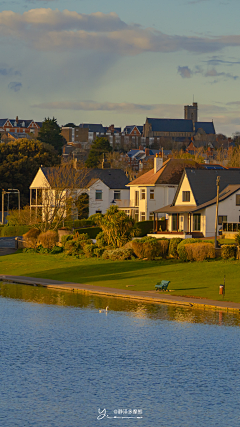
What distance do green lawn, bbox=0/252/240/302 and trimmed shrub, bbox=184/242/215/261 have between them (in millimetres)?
1185

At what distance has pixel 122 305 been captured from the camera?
38.1m

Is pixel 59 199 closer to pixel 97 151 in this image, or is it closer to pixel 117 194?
pixel 117 194

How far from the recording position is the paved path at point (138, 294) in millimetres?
36219

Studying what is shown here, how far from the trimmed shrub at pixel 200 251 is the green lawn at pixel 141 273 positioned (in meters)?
1.18

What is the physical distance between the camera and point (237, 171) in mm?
78938

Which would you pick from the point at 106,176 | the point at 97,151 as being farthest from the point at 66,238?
the point at 97,151

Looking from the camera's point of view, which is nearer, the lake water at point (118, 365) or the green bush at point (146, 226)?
the lake water at point (118, 365)

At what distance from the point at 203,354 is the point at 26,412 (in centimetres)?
1029

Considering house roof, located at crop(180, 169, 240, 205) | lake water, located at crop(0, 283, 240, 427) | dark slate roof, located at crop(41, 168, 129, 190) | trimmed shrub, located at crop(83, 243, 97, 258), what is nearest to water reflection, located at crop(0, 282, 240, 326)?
lake water, located at crop(0, 283, 240, 427)

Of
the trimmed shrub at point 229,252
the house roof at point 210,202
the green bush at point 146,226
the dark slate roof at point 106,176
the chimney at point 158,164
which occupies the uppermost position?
the chimney at point 158,164

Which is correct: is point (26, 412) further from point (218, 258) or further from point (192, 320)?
point (218, 258)

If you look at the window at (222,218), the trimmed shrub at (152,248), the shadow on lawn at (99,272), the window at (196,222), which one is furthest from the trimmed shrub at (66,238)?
the window at (222,218)

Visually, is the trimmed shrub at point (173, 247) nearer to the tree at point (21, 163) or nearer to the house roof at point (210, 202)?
the house roof at point (210, 202)

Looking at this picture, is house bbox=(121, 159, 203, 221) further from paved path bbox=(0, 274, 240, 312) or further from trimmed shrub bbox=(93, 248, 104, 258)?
paved path bbox=(0, 274, 240, 312)
